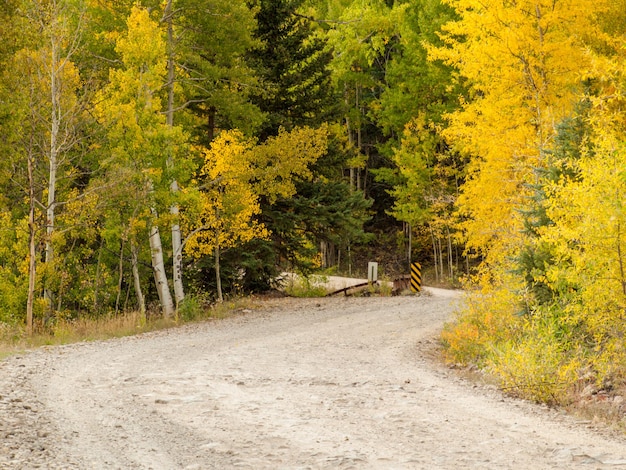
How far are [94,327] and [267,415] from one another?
11.1m

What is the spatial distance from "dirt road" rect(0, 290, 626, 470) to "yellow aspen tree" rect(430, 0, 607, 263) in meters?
5.17

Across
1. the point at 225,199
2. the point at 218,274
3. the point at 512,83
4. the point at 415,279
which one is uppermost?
the point at 512,83

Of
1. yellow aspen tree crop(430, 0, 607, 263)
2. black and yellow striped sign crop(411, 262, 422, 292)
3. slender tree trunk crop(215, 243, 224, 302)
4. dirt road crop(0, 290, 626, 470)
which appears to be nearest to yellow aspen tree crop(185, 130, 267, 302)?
slender tree trunk crop(215, 243, 224, 302)

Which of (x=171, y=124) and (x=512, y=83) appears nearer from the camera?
(x=512, y=83)

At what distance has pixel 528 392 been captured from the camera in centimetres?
981

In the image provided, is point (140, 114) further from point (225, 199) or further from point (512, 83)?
point (512, 83)

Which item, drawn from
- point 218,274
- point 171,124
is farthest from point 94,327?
point 171,124

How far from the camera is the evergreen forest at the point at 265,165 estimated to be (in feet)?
37.1

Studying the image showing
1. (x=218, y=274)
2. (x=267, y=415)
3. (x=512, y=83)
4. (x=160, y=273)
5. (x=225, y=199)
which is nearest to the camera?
(x=267, y=415)

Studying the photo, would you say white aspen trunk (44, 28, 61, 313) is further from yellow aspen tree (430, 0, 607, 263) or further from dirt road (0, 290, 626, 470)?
yellow aspen tree (430, 0, 607, 263)

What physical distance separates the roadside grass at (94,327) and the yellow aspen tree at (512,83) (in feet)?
27.9

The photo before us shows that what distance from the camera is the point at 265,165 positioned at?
80.5ft

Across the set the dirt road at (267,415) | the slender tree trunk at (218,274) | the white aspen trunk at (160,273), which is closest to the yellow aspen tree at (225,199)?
the slender tree trunk at (218,274)

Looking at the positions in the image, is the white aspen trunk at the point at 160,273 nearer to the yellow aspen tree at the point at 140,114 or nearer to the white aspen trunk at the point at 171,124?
the white aspen trunk at the point at 171,124
